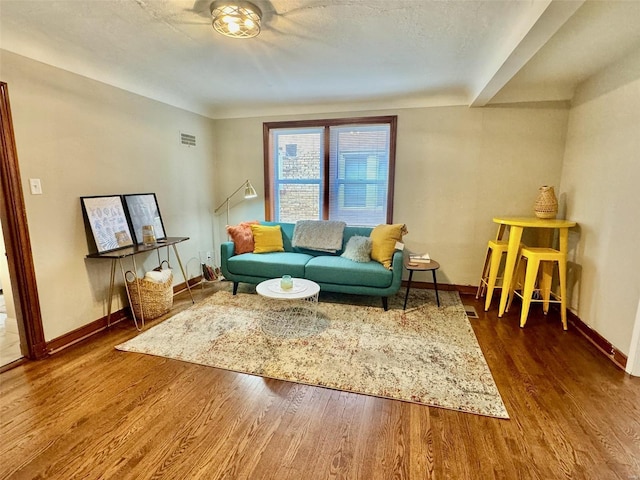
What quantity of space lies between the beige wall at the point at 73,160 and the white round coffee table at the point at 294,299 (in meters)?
1.46

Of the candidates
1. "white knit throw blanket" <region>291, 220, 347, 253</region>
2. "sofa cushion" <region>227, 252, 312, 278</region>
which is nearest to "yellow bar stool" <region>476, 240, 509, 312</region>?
"white knit throw blanket" <region>291, 220, 347, 253</region>

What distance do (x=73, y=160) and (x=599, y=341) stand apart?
4.46 metres

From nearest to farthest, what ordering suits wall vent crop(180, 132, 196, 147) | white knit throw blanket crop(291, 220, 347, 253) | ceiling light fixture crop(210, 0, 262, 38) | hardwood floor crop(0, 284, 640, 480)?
hardwood floor crop(0, 284, 640, 480) → ceiling light fixture crop(210, 0, 262, 38) → white knit throw blanket crop(291, 220, 347, 253) → wall vent crop(180, 132, 196, 147)

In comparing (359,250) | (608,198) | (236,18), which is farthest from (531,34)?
(359,250)

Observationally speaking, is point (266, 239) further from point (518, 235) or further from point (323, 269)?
point (518, 235)

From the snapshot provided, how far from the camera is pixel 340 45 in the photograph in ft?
7.76

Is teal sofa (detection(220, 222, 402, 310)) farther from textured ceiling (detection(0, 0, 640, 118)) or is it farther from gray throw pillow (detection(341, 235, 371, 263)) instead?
textured ceiling (detection(0, 0, 640, 118))

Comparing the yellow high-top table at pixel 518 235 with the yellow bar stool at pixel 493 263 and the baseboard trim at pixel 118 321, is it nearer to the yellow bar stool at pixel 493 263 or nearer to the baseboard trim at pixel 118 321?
the yellow bar stool at pixel 493 263

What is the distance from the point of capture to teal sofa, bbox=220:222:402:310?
3166mm

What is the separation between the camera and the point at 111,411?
1.83 metres

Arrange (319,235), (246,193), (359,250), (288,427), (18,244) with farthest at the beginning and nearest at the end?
(246,193) → (319,235) → (359,250) → (18,244) → (288,427)

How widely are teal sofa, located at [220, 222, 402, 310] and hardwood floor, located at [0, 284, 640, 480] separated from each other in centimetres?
117

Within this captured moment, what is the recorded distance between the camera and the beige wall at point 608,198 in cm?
226

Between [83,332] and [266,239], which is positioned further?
[266,239]
